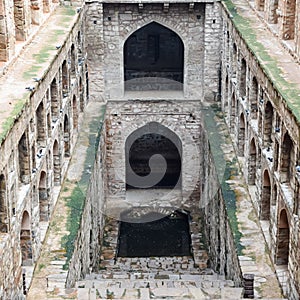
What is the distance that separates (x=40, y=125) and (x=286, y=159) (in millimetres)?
5141

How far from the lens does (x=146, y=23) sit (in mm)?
22094

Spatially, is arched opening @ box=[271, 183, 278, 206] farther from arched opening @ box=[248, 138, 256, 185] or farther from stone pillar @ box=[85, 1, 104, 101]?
stone pillar @ box=[85, 1, 104, 101]

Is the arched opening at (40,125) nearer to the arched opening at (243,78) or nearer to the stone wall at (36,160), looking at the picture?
the stone wall at (36,160)

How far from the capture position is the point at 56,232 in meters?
15.1

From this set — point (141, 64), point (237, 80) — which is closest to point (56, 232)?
point (237, 80)

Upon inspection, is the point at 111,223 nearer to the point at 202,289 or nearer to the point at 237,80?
Answer: the point at 237,80

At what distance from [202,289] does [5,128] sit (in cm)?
434

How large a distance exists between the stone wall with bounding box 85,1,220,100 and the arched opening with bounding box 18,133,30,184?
8.95 metres

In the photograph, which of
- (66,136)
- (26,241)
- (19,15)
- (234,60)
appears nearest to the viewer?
(26,241)

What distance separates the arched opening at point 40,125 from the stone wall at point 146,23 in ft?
23.4

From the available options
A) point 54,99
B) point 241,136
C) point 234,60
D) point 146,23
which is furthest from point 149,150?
point 54,99

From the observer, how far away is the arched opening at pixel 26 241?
13586 mm

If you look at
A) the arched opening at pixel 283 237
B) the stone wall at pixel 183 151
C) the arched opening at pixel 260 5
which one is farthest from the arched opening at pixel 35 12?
the arched opening at pixel 283 237

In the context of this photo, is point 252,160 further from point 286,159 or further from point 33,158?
point 33,158
